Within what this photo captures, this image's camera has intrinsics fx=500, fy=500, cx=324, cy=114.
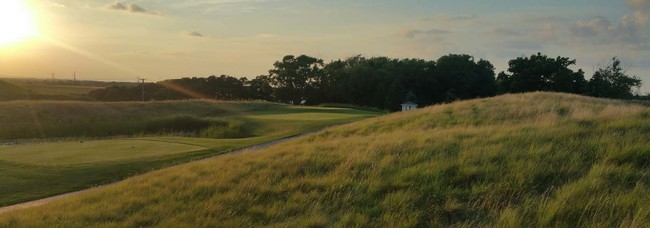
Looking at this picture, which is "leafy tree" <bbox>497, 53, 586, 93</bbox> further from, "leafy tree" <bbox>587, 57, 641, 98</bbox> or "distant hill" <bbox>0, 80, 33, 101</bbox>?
"distant hill" <bbox>0, 80, 33, 101</bbox>

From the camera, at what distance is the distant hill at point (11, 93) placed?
92.5 m

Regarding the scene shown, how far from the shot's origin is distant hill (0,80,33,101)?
92463 millimetres

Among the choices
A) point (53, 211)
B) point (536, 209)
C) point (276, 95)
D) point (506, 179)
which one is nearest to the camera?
point (536, 209)

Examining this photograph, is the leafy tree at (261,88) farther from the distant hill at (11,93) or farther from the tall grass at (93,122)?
the tall grass at (93,122)

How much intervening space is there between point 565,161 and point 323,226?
4.47m

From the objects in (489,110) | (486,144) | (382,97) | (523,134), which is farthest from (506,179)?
(382,97)

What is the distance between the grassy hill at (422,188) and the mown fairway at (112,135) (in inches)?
260

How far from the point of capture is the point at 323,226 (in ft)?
22.7

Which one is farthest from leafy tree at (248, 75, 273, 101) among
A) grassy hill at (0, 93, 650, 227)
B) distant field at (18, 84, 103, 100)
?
grassy hill at (0, 93, 650, 227)

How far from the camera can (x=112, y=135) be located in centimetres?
4231

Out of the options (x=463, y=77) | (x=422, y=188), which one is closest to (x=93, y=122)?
(x=422, y=188)

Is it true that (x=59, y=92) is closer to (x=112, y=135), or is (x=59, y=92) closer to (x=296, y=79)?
(x=296, y=79)

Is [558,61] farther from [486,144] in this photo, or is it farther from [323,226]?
[323,226]

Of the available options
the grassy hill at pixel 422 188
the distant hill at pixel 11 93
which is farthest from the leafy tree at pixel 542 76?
the distant hill at pixel 11 93
